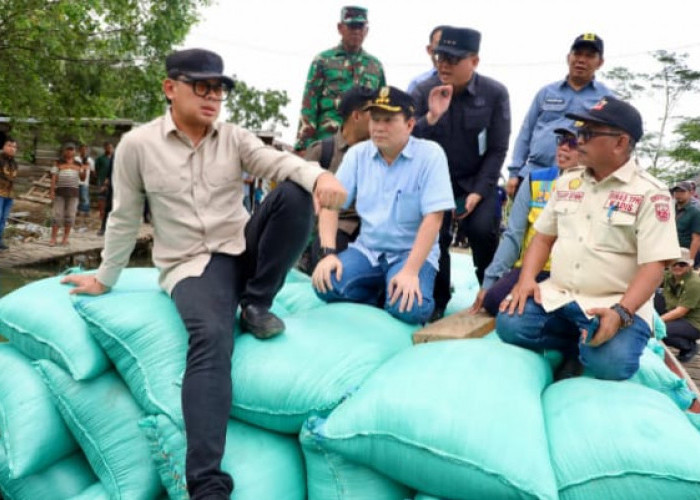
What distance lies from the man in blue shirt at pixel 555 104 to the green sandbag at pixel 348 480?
2.08 metres

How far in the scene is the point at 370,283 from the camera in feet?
9.03

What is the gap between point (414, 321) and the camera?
2.56 m

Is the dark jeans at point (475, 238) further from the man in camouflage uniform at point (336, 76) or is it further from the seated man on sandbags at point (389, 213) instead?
the man in camouflage uniform at point (336, 76)

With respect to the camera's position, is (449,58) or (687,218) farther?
(687,218)

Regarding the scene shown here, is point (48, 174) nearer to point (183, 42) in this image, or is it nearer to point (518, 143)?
point (183, 42)

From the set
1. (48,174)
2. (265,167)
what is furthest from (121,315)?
(48,174)

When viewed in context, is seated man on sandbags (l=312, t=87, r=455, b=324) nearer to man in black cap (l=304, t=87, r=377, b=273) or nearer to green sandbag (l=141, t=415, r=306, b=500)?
man in black cap (l=304, t=87, r=377, b=273)

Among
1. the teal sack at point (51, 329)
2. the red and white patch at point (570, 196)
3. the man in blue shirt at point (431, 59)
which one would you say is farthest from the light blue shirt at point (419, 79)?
the teal sack at point (51, 329)

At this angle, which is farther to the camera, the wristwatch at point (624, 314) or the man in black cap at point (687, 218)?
the man in black cap at point (687, 218)

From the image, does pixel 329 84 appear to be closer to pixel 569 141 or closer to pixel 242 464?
pixel 569 141

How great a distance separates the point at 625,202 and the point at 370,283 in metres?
1.05

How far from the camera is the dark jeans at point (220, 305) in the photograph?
181cm

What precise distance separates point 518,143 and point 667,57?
2051 cm

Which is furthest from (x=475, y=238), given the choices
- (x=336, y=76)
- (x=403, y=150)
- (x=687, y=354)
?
(x=687, y=354)
